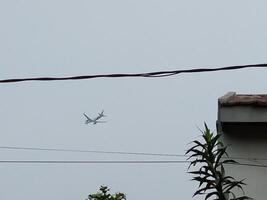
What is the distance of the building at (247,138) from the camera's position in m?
7.25

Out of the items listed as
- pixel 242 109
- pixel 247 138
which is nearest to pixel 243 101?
pixel 242 109

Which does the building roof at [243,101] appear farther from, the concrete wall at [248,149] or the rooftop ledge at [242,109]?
the concrete wall at [248,149]

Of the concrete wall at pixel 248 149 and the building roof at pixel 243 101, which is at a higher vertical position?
the building roof at pixel 243 101

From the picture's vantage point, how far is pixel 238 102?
7172 millimetres

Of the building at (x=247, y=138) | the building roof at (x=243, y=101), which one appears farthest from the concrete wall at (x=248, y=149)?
the building roof at (x=243, y=101)

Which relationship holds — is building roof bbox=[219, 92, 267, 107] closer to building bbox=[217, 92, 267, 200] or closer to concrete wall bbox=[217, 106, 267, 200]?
building bbox=[217, 92, 267, 200]

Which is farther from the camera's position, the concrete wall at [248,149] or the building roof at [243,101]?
the concrete wall at [248,149]

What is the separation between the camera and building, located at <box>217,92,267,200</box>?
725cm

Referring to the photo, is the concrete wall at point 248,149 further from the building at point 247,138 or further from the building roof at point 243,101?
the building roof at point 243,101

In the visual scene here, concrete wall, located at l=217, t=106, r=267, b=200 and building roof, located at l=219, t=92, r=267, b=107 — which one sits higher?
building roof, located at l=219, t=92, r=267, b=107

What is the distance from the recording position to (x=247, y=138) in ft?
24.8

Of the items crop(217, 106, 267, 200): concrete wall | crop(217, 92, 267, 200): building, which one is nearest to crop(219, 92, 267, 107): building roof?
crop(217, 92, 267, 200): building

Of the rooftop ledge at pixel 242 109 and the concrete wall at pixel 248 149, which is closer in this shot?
the rooftop ledge at pixel 242 109

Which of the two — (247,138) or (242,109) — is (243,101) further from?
(247,138)
